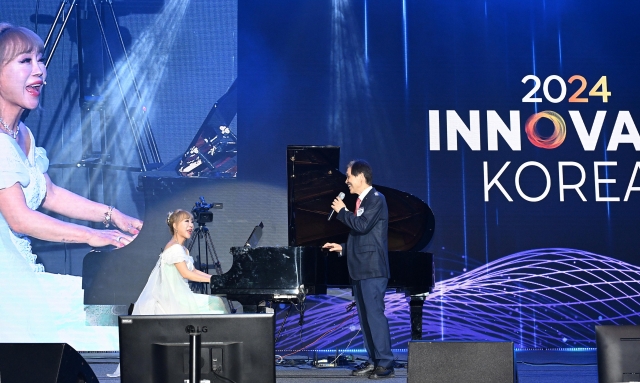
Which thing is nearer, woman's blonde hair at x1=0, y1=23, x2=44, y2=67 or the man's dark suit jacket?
the man's dark suit jacket

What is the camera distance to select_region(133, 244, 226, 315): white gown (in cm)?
589

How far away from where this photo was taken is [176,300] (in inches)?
234

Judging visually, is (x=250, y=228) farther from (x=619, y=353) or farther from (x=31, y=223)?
(x=619, y=353)

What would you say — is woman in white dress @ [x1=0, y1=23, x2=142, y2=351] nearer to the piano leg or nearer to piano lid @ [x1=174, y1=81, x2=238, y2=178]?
piano lid @ [x1=174, y1=81, x2=238, y2=178]

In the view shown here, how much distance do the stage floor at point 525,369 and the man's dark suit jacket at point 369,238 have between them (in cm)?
79

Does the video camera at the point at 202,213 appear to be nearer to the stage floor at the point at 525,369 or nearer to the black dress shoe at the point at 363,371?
the stage floor at the point at 525,369

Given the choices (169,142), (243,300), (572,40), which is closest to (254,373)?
(243,300)

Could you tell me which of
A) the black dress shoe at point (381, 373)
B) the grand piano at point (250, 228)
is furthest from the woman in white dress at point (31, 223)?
the black dress shoe at point (381, 373)

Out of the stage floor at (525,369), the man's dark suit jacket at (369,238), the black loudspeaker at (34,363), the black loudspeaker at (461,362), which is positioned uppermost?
the man's dark suit jacket at (369,238)

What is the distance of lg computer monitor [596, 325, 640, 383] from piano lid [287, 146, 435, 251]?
328 cm

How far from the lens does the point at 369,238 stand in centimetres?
549

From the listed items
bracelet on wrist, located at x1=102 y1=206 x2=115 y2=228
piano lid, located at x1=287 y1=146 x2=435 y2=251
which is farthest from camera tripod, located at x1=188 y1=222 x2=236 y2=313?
piano lid, located at x1=287 y1=146 x2=435 y2=251

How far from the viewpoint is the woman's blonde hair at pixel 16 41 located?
25.1ft

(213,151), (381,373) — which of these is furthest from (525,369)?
(213,151)
